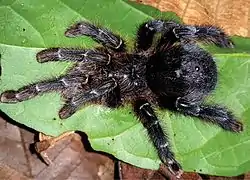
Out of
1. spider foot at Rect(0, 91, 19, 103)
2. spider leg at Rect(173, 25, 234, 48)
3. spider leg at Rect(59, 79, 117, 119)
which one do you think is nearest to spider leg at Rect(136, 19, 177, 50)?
spider leg at Rect(173, 25, 234, 48)

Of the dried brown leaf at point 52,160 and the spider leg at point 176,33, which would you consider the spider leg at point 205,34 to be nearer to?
the spider leg at point 176,33

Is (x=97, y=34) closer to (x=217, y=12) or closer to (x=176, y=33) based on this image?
(x=176, y=33)

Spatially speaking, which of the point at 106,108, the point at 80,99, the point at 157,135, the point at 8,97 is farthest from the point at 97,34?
the point at 157,135

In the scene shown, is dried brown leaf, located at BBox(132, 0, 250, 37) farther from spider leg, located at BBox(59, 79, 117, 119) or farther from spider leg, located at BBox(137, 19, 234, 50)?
spider leg, located at BBox(59, 79, 117, 119)

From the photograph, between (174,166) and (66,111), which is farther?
(174,166)

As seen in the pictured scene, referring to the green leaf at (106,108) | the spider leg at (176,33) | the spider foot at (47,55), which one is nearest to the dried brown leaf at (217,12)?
the green leaf at (106,108)

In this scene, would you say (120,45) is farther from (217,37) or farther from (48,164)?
(48,164)

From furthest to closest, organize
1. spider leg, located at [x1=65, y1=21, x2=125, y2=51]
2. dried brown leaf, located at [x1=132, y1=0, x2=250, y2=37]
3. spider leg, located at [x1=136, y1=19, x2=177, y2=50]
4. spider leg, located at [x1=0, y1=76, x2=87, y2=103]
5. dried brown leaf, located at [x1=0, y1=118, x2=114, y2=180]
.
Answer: dried brown leaf, located at [x1=132, y1=0, x2=250, y2=37], dried brown leaf, located at [x1=0, y1=118, x2=114, y2=180], spider leg, located at [x1=136, y1=19, x2=177, y2=50], spider leg, located at [x1=65, y1=21, x2=125, y2=51], spider leg, located at [x1=0, y1=76, x2=87, y2=103]

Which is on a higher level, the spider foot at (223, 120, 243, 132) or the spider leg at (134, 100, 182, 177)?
the spider foot at (223, 120, 243, 132)
